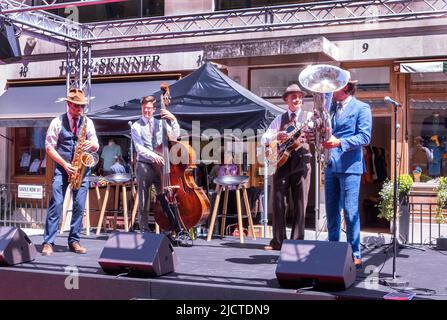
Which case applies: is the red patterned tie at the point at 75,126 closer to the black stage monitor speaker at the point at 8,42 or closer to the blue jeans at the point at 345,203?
the blue jeans at the point at 345,203

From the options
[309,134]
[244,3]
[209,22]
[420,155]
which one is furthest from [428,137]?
[309,134]

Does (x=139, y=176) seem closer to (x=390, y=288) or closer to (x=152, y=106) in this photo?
(x=152, y=106)

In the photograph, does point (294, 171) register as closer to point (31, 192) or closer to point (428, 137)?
point (31, 192)

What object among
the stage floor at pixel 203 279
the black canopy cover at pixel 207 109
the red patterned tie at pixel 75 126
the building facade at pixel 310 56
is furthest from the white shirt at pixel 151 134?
the building facade at pixel 310 56

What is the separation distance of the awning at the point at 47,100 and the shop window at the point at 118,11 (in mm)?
1652

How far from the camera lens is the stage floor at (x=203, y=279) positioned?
4.84m

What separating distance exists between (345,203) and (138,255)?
2.02 m

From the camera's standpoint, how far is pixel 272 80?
13156 mm

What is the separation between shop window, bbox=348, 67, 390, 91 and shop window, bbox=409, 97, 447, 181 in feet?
2.16

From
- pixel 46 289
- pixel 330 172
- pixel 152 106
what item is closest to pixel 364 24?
pixel 152 106

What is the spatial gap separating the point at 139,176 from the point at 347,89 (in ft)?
9.72

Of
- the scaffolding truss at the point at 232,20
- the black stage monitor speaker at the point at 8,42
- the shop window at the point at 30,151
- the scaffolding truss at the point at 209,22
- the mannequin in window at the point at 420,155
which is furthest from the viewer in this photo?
the shop window at the point at 30,151

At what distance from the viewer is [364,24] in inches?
472
